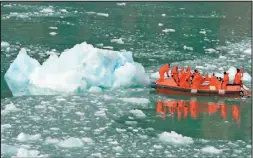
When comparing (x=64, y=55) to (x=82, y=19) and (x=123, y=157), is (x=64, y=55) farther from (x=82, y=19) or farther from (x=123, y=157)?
(x=82, y=19)

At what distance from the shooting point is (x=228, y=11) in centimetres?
2844

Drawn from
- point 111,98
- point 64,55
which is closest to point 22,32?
point 64,55

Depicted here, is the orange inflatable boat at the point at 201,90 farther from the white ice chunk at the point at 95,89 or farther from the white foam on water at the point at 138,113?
the white foam on water at the point at 138,113

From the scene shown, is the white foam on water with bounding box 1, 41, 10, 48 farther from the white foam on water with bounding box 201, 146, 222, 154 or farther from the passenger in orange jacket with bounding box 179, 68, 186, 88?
the white foam on water with bounding box 201, 146, 222, 154

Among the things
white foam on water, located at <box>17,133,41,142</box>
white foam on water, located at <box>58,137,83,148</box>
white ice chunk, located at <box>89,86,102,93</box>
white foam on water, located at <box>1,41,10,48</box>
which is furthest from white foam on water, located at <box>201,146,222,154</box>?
white foam on water, located at <box>1,41,10,48</box>

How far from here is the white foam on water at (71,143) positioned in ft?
32.3

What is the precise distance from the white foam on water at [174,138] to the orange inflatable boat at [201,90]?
3281 millimetres

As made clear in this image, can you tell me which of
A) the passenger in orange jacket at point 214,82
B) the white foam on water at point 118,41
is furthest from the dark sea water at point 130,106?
the passenger in orange jacket at point 214,82

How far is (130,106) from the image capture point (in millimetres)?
12414

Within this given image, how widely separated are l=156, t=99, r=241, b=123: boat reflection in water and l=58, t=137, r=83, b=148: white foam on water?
93.2 inches

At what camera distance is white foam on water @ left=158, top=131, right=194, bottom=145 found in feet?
33.7

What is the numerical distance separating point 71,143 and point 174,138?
178cm

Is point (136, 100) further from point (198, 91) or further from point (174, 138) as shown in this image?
point (174, 138)

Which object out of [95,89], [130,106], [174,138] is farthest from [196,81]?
[174,138]
